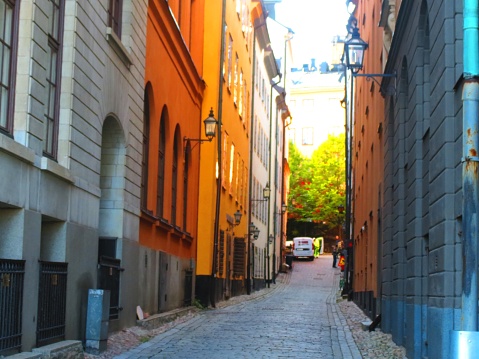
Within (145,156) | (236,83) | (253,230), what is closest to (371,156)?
(145,156)

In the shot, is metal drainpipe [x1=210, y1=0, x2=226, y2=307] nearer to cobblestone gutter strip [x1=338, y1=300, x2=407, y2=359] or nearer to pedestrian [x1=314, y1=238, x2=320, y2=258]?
cobblestone gutter strip [x1=338, y1=300, x2=407, y2=359]

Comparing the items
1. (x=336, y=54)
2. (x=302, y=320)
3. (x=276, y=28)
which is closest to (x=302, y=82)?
(x=336, y=54)

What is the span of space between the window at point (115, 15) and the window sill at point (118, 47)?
1.40ft

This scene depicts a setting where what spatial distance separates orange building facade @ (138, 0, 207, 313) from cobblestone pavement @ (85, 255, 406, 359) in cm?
111

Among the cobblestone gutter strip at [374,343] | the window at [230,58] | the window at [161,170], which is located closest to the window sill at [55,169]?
the cobblestone gutter strip at [374,343]

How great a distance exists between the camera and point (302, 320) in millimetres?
22594

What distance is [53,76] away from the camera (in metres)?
12.6

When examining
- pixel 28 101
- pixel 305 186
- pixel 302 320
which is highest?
pixel 305 186

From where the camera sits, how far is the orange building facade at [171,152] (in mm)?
19406

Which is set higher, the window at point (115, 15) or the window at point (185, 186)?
the window at point (115, 15)

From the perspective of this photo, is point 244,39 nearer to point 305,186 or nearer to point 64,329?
point 64,329

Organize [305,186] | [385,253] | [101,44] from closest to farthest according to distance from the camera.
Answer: [101,44] < [385,253] < [305,186]

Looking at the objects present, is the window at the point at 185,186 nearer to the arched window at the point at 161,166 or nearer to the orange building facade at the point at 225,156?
the orange building facade at the point at 225,156

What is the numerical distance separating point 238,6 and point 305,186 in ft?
171
